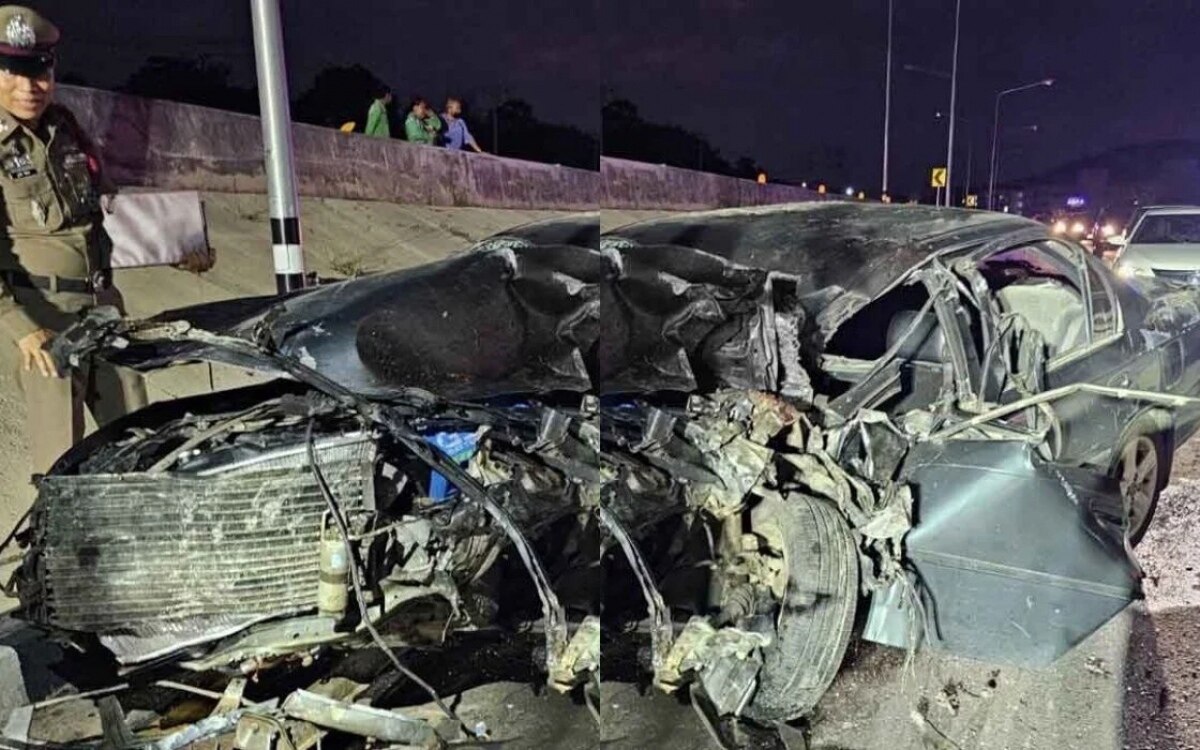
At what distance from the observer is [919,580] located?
9.50 ft

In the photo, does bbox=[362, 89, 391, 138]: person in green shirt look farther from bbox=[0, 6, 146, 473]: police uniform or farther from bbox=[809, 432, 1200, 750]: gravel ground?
bbox=[809, 432, 1200, 750]: gravel ground

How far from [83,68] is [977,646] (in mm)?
13376

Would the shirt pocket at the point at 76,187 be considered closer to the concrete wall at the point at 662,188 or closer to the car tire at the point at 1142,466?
the car tire at the point at 1142,466

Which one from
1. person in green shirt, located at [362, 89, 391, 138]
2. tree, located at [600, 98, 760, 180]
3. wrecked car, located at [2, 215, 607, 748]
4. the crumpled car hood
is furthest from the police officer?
tree, located at [600, 98, 760, 180]

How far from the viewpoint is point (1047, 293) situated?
4414 mm

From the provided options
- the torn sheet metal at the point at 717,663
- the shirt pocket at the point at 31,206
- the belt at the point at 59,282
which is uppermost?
the shirt pocket at the point at 31,206

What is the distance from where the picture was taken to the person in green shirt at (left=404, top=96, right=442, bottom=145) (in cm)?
1321

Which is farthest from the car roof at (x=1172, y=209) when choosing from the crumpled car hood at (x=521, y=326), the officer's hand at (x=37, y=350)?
the officer's hand at (x=37, y=350)

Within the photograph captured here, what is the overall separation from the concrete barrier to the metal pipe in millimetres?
3528

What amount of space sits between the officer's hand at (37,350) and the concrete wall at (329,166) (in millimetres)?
6479

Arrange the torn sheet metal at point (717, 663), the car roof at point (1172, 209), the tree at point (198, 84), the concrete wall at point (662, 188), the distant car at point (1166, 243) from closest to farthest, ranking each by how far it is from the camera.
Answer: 1. the torn sheet metal at point (717, 663)
2. the distant car at point (1166, 243)
3. the car roof at point (1172, 209)
4. the tree at point (198, 84)
5. the concrete wall at point (662, 188)

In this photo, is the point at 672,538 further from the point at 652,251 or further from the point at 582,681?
the point at 652,251

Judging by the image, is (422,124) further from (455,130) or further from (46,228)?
(46,228)

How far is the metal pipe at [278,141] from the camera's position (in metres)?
4.65
